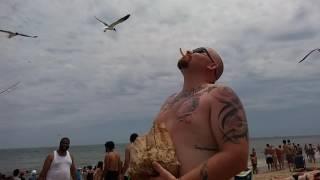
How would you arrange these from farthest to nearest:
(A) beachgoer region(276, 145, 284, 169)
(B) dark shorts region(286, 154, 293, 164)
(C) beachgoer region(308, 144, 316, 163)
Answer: (C) beachgoer region(308, 144, 316, 163) < (A) beachgoer region(276, 145, 284, 169) < (B) dark shorts region(286, 154, 293, 164)

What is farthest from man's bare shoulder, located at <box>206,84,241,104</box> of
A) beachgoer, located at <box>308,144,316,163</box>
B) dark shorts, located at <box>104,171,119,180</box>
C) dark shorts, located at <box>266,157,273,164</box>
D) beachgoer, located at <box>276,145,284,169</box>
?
beachgoer, located at <box>308,144,316,163</box>

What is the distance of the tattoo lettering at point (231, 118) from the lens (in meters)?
2.47

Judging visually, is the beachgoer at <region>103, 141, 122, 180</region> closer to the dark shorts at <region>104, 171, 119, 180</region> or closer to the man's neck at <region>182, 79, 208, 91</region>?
the dark shorts at <region>104, 171, 119, 180</region>

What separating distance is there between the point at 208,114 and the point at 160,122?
1.26 feet

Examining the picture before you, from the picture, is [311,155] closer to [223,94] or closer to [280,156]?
[280,156]

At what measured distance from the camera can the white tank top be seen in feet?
25.8

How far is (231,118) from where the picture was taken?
251cm

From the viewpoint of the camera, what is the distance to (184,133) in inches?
103

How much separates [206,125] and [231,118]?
13 cm

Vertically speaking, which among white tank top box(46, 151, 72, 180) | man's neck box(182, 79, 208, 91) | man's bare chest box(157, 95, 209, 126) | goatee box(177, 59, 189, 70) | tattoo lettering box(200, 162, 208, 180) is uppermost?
goatee box(177, 59, 189, 70)

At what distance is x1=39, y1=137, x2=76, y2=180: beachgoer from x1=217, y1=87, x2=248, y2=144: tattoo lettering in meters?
5.74

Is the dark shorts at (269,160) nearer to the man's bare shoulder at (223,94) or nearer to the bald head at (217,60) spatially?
the bald head at (217,60)

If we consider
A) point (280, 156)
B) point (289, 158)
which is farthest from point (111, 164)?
point (280, 156)

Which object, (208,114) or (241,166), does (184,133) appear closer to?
(208,114)
